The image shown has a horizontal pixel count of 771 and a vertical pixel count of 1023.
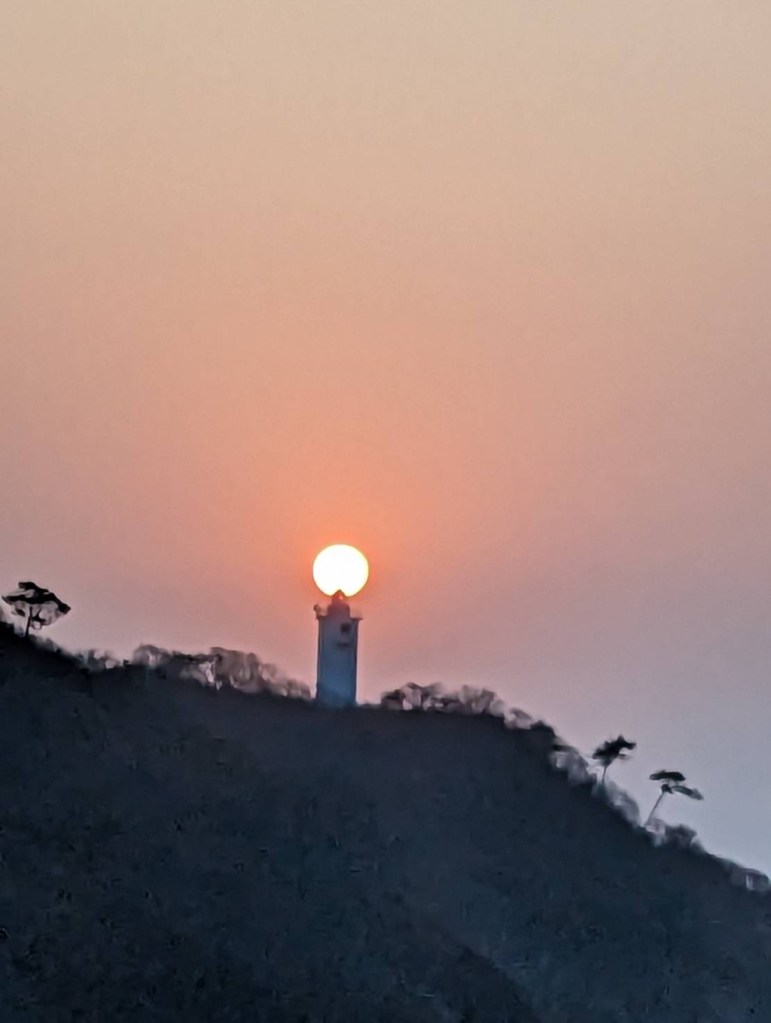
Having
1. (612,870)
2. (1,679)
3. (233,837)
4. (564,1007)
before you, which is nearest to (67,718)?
(1,679)

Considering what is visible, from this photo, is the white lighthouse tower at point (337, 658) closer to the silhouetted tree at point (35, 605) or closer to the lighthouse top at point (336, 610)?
the lighthouse top at point (336, 610)

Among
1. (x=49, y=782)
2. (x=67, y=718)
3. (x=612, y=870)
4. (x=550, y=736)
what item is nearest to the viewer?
(x=49, y=782)

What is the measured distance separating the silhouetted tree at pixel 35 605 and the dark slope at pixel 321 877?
108cm

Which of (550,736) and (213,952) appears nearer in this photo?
(213,952)

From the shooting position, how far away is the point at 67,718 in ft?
95.3

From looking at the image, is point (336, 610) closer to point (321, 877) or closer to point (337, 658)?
point (337, 658)

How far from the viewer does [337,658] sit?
3528 cm

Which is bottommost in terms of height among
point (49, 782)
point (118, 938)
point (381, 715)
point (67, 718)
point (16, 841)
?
point (118, 938)

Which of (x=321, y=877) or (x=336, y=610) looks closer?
(x=321, y=877)

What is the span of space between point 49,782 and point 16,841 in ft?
8.57

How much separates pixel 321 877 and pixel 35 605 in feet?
33.7

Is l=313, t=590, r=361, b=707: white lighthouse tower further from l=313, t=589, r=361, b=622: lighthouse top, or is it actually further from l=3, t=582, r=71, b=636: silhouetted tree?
l=3, t=582, r=71, b=636: silhouetted tree

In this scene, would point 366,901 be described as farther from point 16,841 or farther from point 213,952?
point 16,841

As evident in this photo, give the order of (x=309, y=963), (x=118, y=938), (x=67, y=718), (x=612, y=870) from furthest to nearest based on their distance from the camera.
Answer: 1. (x=612, y=870)
2. (x=67, y=718)
3. (x=309, y=963)
4. (x=118, y=938)
